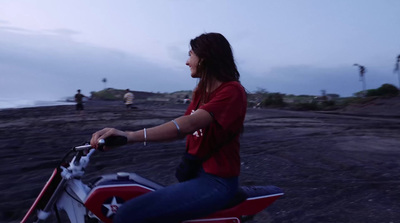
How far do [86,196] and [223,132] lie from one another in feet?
3.03

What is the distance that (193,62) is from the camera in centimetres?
289

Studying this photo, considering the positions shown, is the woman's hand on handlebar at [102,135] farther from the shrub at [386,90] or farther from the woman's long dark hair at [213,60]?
the shrub at [386,90]

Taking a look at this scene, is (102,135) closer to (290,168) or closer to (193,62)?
(193,62)

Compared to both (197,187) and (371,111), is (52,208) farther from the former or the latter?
(371,111)

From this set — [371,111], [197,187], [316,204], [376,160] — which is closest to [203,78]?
[197,187]

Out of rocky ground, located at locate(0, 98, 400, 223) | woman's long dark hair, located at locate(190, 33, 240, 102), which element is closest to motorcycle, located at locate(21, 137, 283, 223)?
woman's long dark hair, located at locate(190, 33, 240, 102)

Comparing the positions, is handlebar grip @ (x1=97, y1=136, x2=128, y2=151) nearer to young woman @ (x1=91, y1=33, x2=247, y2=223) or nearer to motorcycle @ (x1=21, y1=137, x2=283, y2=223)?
young woman @ (x1=91, y1=33, x2=247, y2=223)

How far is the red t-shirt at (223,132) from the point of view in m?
2.61

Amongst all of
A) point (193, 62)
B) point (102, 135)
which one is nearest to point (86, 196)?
point (102, 135)

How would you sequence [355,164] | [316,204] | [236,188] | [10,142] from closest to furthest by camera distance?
[236,188] < [316,204] < [355,164] < [10,142]

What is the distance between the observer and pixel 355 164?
29.5 feet

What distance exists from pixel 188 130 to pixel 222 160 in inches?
12.0

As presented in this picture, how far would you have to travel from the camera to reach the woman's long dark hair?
9.14 ft

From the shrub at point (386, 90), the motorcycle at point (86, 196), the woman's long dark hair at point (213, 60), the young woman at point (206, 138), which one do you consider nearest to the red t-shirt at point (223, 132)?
the young woman at point (206, 138)
